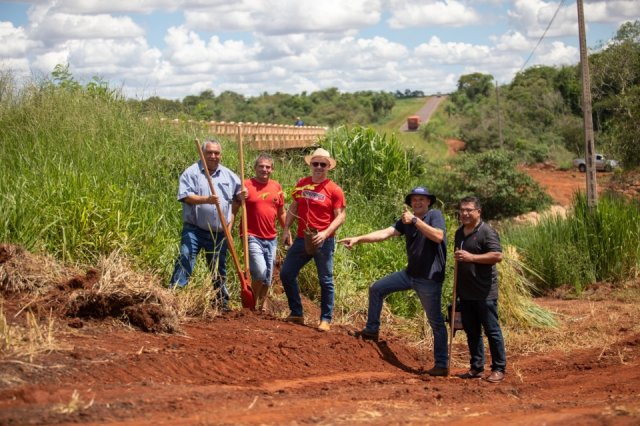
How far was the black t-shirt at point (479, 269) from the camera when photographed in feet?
27.2

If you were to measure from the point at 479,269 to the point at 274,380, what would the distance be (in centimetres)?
222

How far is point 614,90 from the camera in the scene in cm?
3497

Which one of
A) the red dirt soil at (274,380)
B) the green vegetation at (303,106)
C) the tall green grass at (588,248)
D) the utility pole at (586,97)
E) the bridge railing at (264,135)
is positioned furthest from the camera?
the green vegetation at (303,106)

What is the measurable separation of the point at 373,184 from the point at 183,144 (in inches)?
208

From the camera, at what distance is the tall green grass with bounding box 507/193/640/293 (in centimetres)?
1686

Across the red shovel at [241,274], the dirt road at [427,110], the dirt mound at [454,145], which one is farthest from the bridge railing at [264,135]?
the dirt road at [427,110]

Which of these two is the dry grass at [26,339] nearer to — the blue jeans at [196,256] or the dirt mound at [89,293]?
the dirt mound at [89,293]

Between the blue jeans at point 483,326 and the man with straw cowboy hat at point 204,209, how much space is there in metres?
A: 2.83

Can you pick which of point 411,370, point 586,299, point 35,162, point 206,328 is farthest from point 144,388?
point 586,299

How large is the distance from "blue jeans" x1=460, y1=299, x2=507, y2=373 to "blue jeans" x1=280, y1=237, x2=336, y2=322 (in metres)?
1.65

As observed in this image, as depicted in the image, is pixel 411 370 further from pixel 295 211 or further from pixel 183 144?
pixel 183 144

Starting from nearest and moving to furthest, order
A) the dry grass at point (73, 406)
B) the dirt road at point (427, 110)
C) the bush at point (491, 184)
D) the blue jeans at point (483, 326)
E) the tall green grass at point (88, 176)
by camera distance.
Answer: the dry grass at point (73, 406) < the blue jeans at point (483, 326) < the tall green grass at point (88, 176) < the bush at point (491, 184) < the dirt road at point (427, 110)

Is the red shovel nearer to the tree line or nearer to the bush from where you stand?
the bush

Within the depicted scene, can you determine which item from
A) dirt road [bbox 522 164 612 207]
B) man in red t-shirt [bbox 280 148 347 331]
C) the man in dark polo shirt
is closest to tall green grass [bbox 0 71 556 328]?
man in red t-shirt [bbox 280 148 347 331]
